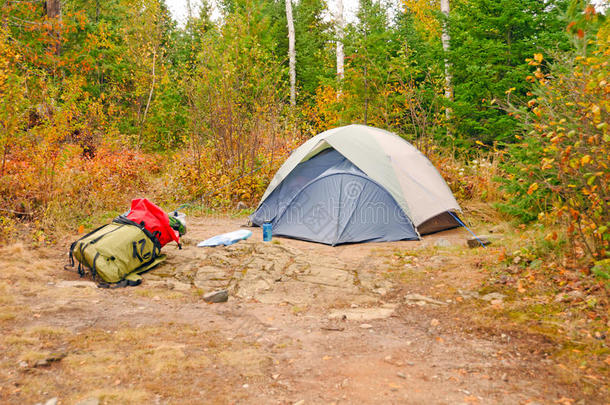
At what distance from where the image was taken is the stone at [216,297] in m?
4.40

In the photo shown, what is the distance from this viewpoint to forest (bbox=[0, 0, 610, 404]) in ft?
12.3

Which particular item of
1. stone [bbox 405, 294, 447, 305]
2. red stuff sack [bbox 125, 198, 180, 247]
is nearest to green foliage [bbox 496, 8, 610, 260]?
stone [bbox 405, 294, 447, 305]

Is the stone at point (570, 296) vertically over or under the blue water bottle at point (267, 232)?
under

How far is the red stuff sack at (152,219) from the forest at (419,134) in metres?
1.38

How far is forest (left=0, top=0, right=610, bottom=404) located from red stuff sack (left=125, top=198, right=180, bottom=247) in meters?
1.38

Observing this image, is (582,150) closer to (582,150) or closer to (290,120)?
(582,150)

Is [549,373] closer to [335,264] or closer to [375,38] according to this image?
[335,264]

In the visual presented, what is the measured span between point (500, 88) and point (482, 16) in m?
1.51

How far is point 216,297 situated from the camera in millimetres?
4402

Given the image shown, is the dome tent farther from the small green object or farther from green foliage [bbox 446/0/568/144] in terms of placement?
green foliage [bbox 446/0/568/144]

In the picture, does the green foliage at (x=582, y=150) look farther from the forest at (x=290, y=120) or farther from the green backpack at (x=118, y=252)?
the green backpack at (x=118, y=252)

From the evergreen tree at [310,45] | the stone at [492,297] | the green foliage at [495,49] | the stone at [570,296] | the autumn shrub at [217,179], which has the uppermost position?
the evergreen tree at [310,45]

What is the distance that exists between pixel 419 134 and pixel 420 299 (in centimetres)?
714

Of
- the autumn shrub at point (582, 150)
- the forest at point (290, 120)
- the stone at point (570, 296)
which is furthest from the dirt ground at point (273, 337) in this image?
the forest at point (290, 120)
